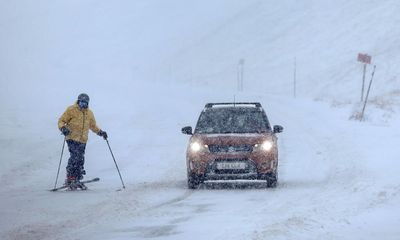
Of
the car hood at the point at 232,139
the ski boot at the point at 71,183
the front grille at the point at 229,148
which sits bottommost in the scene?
the ski boot at the point at 71,183

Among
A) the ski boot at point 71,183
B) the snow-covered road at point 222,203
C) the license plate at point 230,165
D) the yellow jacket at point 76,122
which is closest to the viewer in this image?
the snow-covered road at point 222,203

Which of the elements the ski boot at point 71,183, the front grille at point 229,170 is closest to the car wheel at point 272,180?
the front grille at point 229,170

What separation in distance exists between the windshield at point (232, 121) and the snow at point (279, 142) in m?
0.54

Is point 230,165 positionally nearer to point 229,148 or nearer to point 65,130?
point 229,148

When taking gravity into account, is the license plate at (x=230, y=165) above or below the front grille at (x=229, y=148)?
below

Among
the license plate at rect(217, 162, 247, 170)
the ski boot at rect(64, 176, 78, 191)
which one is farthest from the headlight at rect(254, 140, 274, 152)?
the ski boot at rect(64, 176, 78, 191)

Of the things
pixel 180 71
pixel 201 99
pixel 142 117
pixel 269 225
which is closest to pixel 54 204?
pixel 269 225

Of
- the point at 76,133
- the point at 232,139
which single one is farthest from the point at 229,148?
the point at 76,133

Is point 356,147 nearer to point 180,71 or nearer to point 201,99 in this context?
point 201,99

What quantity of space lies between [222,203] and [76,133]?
3879 mm

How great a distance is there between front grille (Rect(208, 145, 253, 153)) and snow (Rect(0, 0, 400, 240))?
0.70m

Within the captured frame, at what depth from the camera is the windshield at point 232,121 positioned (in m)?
14.3

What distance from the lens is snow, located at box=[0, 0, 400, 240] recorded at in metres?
9.40

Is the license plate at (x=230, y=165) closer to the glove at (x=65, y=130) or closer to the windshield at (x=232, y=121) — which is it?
the windshield at (x=232, y=121)
